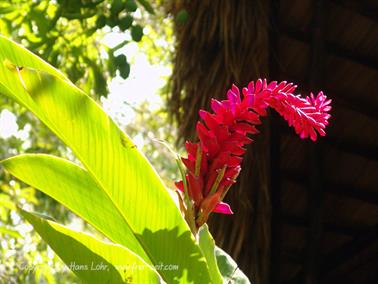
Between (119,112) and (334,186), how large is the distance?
289cm

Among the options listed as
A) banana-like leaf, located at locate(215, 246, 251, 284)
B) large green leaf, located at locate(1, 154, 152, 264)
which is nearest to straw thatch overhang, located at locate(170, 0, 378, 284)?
banana-like leaf, located at locate(215, 246, 251, 284)

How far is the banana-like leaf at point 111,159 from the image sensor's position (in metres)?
1.09

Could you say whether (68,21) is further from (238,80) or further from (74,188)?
(74,188)


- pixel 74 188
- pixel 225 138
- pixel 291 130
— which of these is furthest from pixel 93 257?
pixel 291 130

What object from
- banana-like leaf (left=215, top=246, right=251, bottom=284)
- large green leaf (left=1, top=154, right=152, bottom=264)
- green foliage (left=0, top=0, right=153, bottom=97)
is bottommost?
banana-like leaf (left=215, top=246, right=251, bottom=284)

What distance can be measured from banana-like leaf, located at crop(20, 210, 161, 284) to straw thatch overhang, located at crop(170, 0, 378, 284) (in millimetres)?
1697

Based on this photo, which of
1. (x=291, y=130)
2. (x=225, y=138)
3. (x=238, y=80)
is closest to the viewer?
(x=225, y=138)

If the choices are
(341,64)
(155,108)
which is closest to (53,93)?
(341,64)

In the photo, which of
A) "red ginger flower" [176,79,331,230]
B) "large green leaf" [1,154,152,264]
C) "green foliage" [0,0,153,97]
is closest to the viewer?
"red ginger flower" [176,79,331,230]

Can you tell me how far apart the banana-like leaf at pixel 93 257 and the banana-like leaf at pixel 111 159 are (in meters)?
0.06

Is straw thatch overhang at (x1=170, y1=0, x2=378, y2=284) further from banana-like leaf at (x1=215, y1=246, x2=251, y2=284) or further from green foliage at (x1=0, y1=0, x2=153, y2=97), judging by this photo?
banana-like leaf at (x1=215, y1=246, x2=251, y2=284)

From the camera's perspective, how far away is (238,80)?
109 inches

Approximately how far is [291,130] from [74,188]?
1989 mm

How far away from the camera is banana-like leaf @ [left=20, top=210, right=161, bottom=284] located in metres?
1.08
